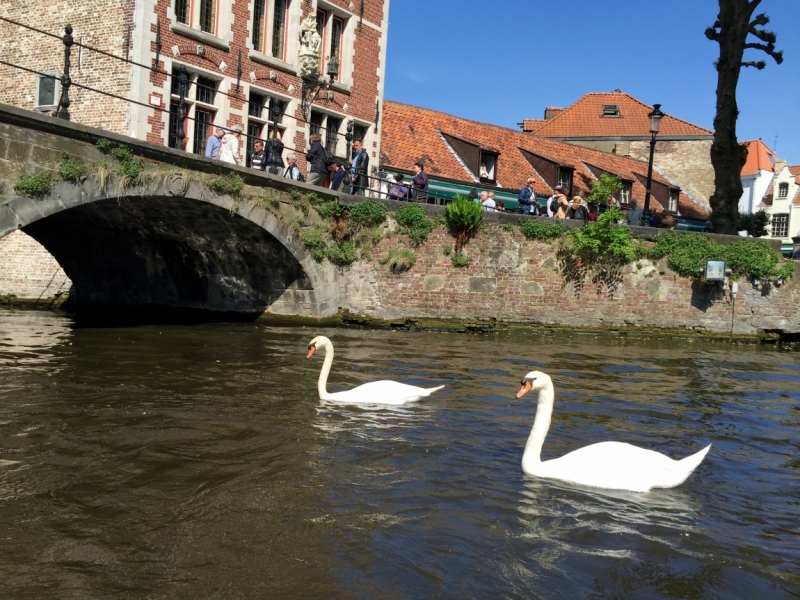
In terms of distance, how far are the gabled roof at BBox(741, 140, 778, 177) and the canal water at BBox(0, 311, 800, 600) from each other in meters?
50.8

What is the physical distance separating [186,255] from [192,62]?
14.3 feet

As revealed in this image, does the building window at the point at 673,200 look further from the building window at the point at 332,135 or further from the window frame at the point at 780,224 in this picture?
the window frame at the point at 780,224

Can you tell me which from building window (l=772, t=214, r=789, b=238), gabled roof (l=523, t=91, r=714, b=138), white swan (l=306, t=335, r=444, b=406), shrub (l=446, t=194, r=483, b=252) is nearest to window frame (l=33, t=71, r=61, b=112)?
shrub (l=446, t=194, r=483, b=252)

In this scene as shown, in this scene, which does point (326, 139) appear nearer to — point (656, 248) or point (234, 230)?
point (234, 230)

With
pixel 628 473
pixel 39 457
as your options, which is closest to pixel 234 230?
pixel 39 457

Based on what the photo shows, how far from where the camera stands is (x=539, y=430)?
6.64 meters

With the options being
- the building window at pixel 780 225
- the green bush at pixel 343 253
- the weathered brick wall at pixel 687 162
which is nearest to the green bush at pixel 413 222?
the green bush at pixel 343 253

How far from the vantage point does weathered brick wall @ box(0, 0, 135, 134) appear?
59.3 ft

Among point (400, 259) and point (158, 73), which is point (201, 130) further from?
point (400, 259)

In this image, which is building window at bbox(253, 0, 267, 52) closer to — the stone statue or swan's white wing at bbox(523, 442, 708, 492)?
the stone statue

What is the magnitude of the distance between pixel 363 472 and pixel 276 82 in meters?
16.5

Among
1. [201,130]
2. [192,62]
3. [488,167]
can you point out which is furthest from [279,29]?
[488,167]

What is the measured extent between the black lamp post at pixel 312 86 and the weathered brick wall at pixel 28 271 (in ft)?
25.3

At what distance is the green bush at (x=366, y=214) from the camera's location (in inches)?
738
